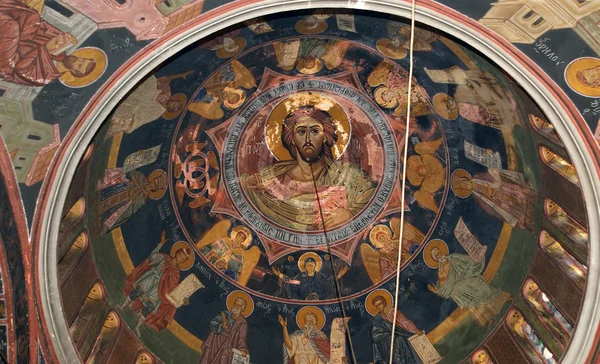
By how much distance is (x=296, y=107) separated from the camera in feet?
60.2

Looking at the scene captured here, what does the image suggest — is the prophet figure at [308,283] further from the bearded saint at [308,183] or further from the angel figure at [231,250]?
the bearded saint at [308,183]

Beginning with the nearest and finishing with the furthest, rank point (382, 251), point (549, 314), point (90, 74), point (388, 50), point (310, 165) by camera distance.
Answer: point (90, 74) < point (549, 314) < point (388, 50) < point (382, 251) < point (310, 165)

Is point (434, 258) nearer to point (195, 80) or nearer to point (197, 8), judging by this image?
point (195, 80)

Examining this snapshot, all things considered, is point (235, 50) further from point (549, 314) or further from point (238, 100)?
point (549, 314)

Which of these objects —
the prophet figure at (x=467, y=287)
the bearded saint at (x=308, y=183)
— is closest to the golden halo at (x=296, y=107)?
the bearded saint at (x=308, y=183)

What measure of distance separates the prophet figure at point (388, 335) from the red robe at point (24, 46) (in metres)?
8.84

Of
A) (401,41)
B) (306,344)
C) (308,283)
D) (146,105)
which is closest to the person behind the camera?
(401,41)

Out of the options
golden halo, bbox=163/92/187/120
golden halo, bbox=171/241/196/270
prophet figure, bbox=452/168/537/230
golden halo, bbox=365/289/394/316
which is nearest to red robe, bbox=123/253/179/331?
golden halo, bbox=171/241/196/270

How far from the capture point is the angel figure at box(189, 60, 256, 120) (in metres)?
17.0

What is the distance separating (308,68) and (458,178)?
156 inches

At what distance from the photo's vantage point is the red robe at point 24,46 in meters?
12.9

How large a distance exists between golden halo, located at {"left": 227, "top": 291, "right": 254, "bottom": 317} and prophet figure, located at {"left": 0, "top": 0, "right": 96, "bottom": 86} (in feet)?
22.1

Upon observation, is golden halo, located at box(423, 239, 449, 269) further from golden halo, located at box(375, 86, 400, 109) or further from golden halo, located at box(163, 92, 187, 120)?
golden halo, located at box(163, 92, 187, 120)

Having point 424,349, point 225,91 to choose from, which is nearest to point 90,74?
point 225,91
